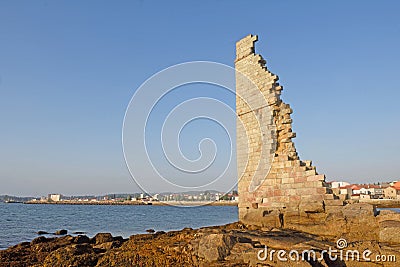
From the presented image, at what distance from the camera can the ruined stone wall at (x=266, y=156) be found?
10.6 metres

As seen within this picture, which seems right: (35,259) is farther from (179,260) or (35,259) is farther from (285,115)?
(285,115)

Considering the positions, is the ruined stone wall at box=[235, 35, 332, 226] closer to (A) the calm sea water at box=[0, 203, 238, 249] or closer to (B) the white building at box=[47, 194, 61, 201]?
(A) the calm sea water at box=[0, 203, 238, 249]

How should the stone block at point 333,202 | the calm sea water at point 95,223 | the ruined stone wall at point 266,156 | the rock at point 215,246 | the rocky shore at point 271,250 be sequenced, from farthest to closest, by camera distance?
the calm sea water at point 95,223, the ruined stone wall at point 266,156, the stone block at point 333,202, the rock at point 215,246, the rocky shore at point 271,250

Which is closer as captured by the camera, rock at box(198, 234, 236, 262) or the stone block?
rock at box(198, 234, 236, 262)

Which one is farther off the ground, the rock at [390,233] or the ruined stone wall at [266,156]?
the ruined stone wall at [266,156]

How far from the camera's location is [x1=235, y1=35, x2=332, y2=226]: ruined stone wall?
10.6 meters

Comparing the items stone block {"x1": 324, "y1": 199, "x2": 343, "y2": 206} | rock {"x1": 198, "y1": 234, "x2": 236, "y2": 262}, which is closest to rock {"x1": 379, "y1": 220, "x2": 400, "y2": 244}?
stone block {"x1": 324, "y1": 199, "x2": 343, "y2": 206}

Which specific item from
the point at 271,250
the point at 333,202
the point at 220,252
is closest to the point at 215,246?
the point at 220,252

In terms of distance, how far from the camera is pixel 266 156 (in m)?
11.9

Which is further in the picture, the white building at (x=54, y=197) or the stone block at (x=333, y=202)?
the white building at (x=54, y=197)

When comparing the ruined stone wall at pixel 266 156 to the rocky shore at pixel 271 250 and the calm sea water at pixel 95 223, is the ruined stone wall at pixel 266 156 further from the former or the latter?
the calm sea water at pixel 95 223

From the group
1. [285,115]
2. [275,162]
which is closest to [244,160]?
[275,162]

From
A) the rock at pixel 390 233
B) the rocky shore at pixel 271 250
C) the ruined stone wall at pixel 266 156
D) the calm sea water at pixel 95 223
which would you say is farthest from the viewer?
the calm sea water at pixel 95 223

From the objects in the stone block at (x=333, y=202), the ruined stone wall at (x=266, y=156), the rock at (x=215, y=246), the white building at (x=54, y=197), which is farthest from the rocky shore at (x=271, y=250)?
the white building at (x=54, y=197)
